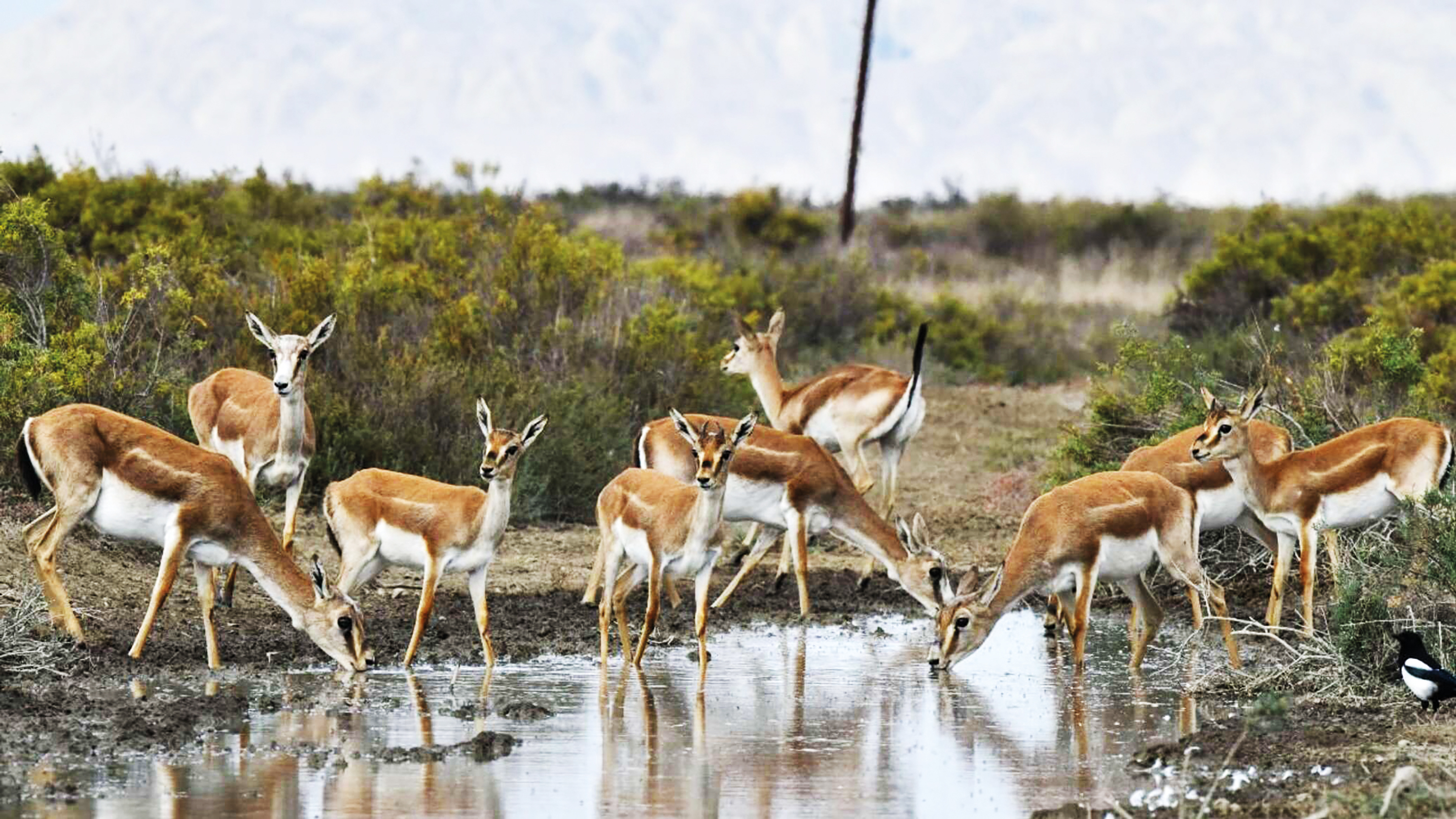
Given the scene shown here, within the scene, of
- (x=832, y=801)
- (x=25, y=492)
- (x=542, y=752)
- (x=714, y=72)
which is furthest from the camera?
(x=714, y=72)

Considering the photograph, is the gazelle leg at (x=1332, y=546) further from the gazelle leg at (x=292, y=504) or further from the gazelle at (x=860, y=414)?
the gazelle leg at (x=292, y=504)

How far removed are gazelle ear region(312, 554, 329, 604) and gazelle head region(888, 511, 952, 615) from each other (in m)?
4.39

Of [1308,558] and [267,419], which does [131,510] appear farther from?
[1308,558]

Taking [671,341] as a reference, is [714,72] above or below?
above

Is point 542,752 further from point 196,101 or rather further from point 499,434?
point 196,101

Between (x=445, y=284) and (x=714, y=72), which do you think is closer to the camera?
(x=445, y=284)

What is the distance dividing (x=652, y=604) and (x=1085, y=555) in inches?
107

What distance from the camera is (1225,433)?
45.1 ft

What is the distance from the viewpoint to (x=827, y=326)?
3109 centimetres

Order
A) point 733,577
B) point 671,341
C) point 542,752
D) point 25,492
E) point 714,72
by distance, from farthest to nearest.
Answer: point 714,72 → point 671,341 → point 733,577 → point 25,492 → point 542,752

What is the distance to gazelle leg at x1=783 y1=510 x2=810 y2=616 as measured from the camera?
1509 centimetres

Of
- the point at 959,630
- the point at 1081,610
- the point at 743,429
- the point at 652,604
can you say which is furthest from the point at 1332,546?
the point at 652,604

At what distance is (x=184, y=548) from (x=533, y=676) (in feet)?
7.11

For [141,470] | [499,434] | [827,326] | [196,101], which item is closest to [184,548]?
[141,470]
